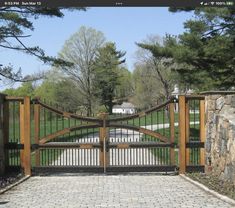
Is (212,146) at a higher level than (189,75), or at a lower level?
lower

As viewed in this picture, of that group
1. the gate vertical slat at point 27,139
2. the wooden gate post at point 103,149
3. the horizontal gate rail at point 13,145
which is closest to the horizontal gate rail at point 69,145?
the wooden gate post at point 103,149

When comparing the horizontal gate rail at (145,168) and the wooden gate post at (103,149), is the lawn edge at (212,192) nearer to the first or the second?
the horizontal gate rail at (145,168)

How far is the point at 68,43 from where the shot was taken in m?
66.6

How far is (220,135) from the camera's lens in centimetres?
1112

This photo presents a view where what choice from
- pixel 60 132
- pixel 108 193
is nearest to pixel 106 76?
pixel 60 132

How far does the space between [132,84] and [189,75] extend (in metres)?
59.6

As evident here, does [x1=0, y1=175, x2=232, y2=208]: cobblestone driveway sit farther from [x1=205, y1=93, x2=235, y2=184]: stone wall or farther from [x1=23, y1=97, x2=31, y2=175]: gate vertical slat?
[x1=205, y1=93, x2=235, y2=184]: stone wall

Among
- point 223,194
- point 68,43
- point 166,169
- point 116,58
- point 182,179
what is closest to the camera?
point 223,194

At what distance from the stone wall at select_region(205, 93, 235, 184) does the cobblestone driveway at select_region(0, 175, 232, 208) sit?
0.80m

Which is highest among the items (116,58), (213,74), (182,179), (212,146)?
(116,58)

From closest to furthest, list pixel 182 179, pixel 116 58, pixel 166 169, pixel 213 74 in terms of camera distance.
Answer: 1. pixel 182 179
2. pixel 166 169
3. pixel 213 74
4. pixel 116 58

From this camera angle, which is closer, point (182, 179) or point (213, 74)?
point (182, 179)

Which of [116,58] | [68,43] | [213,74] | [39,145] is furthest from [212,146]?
[116,58]

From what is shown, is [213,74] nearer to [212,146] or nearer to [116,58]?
[212,146]
